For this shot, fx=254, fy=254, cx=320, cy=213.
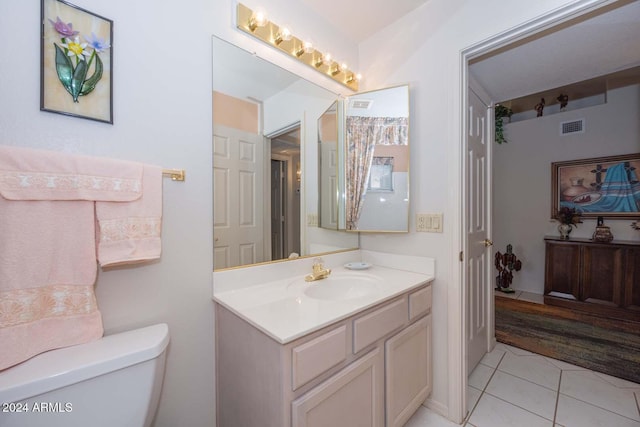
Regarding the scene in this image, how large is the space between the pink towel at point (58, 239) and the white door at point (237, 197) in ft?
1.07

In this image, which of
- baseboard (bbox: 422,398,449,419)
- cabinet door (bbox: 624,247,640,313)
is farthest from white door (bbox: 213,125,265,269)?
cabinet door (bbox: 624,247,640,313)

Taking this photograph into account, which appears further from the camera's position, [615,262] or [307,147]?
[615,262]

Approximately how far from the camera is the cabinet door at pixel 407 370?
124cm

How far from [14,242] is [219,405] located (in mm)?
1031

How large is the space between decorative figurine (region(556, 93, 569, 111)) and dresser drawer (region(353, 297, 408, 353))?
12.7ft

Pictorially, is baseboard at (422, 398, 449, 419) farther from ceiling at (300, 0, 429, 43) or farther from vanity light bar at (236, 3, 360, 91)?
ceiling at (300, 0, 429, 43)

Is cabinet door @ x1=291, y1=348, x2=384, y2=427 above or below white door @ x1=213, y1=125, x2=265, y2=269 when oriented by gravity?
below

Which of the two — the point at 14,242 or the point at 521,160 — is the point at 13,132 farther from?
the point at 521,160

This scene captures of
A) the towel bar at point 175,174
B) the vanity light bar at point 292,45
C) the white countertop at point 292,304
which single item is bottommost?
the white countertop at point 292,304

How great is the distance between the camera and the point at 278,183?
4.96ft

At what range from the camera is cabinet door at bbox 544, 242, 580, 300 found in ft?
10.1

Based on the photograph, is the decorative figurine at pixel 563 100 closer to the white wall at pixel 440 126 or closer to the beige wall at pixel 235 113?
the white wall at pixel 440 126

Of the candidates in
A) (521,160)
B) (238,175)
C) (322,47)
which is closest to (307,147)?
(238,175)

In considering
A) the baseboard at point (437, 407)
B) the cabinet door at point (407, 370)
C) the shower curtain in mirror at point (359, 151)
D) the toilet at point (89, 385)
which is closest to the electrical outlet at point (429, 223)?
the shower curtain in mirror at point (359, 151)
